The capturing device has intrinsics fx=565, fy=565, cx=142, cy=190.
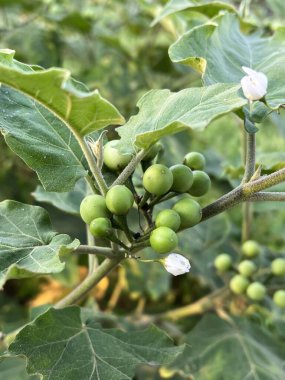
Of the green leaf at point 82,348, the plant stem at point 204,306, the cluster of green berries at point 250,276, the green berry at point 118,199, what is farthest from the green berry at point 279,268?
the green berry at point 118,199

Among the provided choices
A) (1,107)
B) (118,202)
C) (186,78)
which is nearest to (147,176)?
(118,202)

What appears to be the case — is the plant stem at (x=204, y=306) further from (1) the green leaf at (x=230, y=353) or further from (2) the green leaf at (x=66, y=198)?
(2) the green leaf at (x=66, y=198)

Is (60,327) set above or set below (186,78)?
above

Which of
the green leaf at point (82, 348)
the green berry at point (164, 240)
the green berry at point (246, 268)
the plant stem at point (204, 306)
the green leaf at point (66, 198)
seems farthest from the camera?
the plant stem at point (204, 306)

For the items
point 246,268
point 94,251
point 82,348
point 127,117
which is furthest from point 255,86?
point 127,117

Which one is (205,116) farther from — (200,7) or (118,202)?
(200,7)

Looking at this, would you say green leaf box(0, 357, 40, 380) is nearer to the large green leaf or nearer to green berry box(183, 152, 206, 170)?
green berry box(183, 152, 206, 170)
